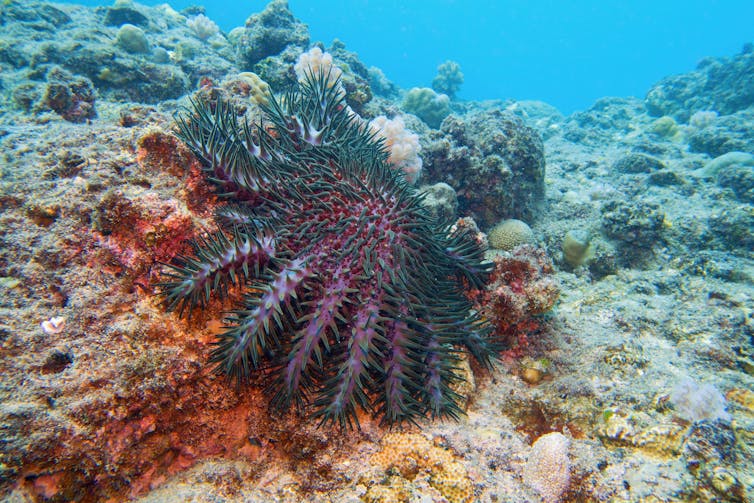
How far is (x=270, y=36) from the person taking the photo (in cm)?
1126

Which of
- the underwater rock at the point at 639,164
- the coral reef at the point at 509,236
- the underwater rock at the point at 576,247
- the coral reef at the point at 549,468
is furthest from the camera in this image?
the underwater rock at the point at 639,164

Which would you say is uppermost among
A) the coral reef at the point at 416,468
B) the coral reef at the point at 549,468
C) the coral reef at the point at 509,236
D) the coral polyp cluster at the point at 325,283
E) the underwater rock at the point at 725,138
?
the underwater rock at the point at 725,138

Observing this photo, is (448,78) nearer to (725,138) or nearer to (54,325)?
(725,138)

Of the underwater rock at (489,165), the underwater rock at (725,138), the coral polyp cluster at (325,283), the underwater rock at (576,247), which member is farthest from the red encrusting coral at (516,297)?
the underwater rock at (725,138)

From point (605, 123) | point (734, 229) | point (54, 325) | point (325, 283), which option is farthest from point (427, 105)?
point (54, 325)

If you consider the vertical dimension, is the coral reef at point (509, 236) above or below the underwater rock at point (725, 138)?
below

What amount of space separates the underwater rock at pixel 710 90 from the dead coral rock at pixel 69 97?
69.6 ft

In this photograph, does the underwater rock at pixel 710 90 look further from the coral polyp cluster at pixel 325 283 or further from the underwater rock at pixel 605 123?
the coral polyp cluster at pixel 325 283

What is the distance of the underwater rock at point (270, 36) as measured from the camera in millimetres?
11289

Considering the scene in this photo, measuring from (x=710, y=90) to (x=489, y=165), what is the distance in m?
18.0

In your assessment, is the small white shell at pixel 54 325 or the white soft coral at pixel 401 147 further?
the white soft coral at pixel 401 147

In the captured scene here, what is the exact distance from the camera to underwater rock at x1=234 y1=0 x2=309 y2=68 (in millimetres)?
11289

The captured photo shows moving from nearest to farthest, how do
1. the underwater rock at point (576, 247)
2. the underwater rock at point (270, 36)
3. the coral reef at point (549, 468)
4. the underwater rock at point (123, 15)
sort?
the coral reef at point (549, 468)
the underwater rock at point (576, 247)
the underwater rock at point (270, 36)
the underwater rock at point (123, 15)

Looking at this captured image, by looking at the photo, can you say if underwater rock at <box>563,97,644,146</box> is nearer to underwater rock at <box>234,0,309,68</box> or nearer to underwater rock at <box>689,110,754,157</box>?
underwater rock at <box>689,110,754,157</box>
